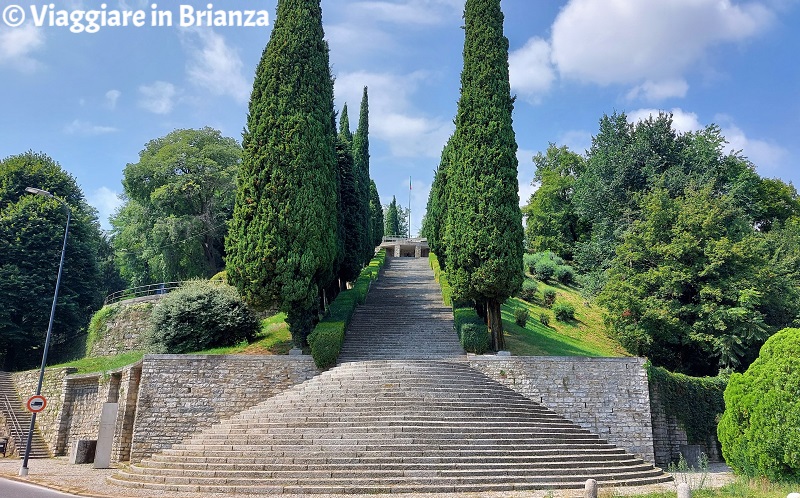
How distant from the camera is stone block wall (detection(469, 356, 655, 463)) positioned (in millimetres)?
16047

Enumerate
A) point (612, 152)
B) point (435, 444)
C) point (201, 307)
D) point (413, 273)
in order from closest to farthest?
1. point (435, 444)
2. point (201, 307)
3. point (612, 152)
4. point (413, 273)

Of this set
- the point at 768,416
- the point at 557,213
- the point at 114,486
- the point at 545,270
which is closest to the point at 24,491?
the point at 114,486

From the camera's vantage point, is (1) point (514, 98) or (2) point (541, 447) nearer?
(2) point (541, 447)

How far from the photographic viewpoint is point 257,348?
19.3 metres

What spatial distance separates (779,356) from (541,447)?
591cm

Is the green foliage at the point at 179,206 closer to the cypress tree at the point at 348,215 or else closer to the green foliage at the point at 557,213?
the cypress tree at the point at 348,215

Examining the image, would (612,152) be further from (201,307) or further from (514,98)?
(201,307)

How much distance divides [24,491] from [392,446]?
8022 millimetres

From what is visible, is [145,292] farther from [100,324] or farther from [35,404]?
[35,404]

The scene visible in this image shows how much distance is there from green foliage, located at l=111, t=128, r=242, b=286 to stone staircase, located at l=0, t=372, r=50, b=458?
39.6 feet

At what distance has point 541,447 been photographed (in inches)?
532

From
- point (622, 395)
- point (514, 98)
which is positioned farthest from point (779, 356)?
point (514, 98)

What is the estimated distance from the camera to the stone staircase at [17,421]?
Result: 20325mm

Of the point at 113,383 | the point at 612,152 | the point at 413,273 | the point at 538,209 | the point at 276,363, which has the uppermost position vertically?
the point at 612,152
